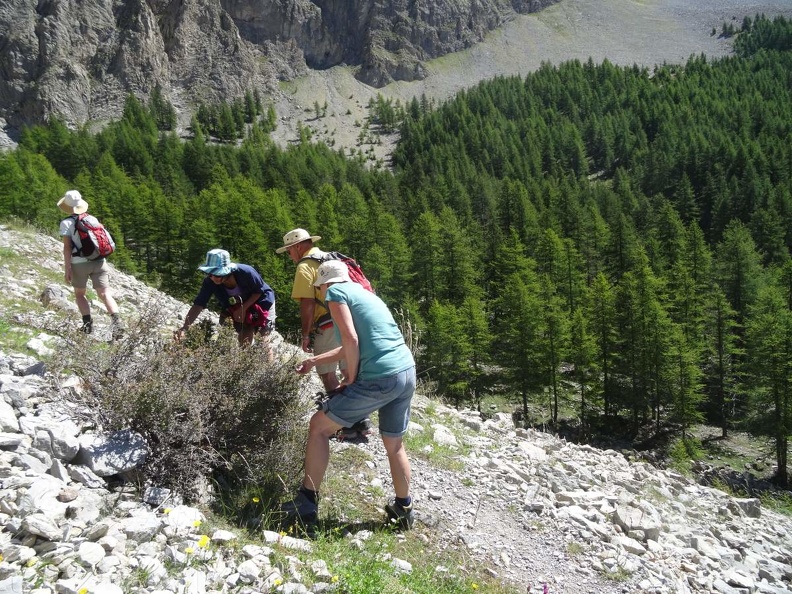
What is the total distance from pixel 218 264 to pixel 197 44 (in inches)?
6241

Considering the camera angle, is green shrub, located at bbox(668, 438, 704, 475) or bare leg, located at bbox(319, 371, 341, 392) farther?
green shrub, located at bbox(668, 438, 704, 475)

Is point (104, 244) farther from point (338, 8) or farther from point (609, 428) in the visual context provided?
point (338, 8)

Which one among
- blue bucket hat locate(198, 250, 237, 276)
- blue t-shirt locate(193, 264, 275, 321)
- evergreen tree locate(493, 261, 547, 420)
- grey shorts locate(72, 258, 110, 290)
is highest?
blue bucket hat locate(198, 250, 237, 276)

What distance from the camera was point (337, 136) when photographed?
438ft

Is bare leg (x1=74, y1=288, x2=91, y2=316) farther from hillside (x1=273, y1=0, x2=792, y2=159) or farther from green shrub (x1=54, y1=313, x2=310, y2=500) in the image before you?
hillside (x1=273, y1=0, x2=792, y2=159)

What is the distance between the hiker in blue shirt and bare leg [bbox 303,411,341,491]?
2127 millimetres

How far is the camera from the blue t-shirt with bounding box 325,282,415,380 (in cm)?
430

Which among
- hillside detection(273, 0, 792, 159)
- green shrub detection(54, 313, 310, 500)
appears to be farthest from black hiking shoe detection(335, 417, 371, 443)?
hillside detection(273, 0, 792, 159)

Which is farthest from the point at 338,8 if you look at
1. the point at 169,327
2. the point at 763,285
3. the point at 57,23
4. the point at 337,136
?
the point at 169,327

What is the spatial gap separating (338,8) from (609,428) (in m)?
172

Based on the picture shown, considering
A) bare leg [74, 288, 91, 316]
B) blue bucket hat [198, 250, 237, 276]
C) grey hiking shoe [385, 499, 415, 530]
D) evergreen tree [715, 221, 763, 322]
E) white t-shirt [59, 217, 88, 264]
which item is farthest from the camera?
evergreen tree [715, 221, 763, 322]

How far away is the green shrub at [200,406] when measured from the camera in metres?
4.22

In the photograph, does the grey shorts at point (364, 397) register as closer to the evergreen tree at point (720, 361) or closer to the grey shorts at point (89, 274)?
the grey shorts at point (89, 274)

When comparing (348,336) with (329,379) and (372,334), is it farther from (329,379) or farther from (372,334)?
(329,379)
